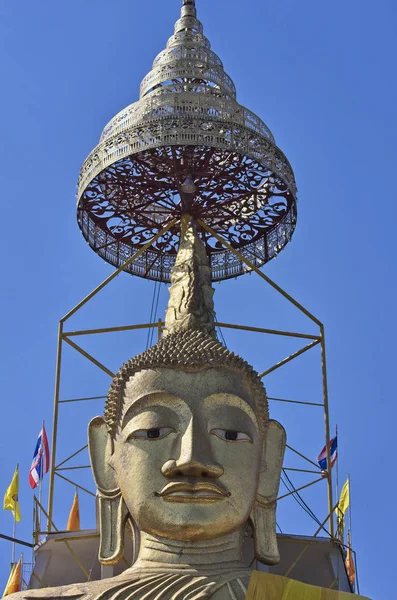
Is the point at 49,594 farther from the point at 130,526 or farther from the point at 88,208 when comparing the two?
the point at 88,208

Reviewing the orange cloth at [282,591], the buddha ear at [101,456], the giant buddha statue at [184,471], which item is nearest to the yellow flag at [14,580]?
the buddha ear at [101,456]

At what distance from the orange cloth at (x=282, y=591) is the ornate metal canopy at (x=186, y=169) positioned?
7.29 meters

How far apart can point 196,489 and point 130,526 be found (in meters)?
1.13

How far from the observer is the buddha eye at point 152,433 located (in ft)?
33.1

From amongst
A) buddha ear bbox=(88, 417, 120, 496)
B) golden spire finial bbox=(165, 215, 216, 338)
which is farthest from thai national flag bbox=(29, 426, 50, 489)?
buddha ear bbox=(88, 417, 120, 496)

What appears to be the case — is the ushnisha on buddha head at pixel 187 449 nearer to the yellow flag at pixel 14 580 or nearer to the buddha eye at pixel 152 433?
the buddha eye at pixel 152 433

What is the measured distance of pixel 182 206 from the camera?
16.8 m

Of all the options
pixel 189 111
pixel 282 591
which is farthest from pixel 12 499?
pixel 282 591

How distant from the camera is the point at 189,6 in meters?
18.2

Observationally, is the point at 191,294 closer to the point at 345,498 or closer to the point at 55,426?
the point at 55,426

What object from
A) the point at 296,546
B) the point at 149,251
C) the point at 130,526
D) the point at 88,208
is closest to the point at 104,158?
the point at 88,208

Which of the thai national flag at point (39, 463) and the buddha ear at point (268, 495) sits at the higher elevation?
the thai national flag at point (39, 463)

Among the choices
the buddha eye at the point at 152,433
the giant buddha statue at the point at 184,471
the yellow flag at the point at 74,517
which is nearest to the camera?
the giant buddha statue at the point at 184,471

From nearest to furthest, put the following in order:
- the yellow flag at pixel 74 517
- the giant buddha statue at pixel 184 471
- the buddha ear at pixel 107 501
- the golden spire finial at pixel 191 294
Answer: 1. the giant buddha statue at pixel 184 471
2. the buddha ear at pixel 107 501
3. the golden spire finial at pixel 191 294
4. the yellow flag at pixel 74 517
